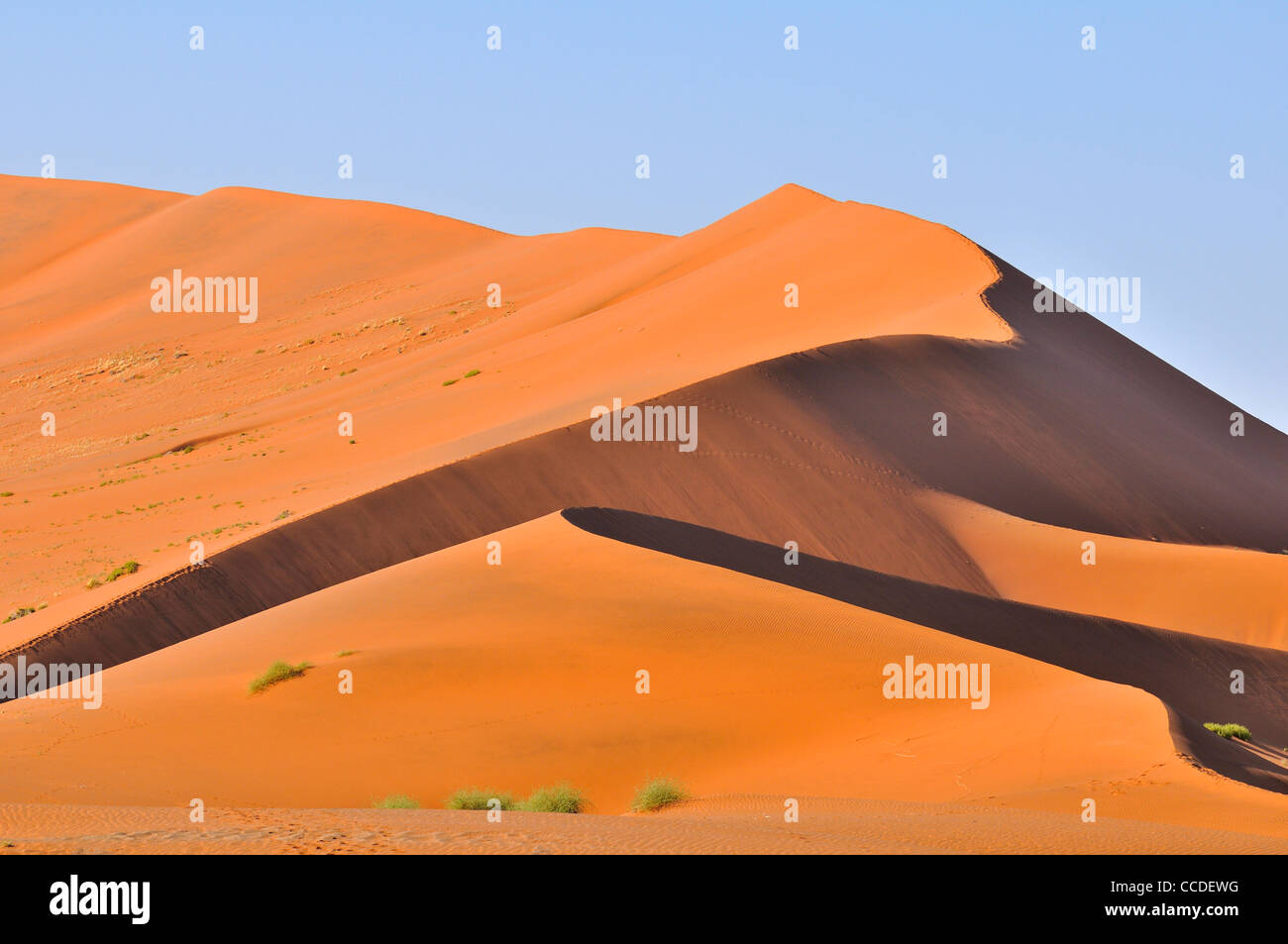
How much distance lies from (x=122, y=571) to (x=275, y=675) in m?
14.3

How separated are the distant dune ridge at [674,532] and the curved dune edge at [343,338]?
271 millimetres

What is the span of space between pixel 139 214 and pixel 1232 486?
78202mm

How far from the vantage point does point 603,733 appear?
14469 mm

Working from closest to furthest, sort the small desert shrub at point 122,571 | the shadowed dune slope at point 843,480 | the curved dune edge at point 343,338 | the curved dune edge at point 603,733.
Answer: the curved dune edge at point 603,733 → the shadowed dune slope at point 843,480 → the small desert shrub at point 122,571 → the curved dune edge at point 343,338

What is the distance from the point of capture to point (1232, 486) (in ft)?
141

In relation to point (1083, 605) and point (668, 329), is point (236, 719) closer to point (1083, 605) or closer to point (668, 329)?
point (1083, 605)

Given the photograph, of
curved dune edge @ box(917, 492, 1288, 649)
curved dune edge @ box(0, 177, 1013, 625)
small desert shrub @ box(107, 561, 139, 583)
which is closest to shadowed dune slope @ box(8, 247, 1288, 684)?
curved dune edge @ box(917, 492, 1288, 649)

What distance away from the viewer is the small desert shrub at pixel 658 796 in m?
12.0

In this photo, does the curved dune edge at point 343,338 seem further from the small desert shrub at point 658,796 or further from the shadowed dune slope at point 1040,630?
the small desert shrub at point 658,796

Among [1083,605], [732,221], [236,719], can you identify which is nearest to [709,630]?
[236,719]

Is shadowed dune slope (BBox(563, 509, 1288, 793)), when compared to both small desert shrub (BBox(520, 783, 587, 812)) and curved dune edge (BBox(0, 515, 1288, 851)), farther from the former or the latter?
small desert shrub (BBox(520, 783, 587, 812))

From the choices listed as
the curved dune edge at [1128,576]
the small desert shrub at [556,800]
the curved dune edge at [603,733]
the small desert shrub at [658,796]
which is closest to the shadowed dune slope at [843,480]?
the curved dune edge at [1128,576]

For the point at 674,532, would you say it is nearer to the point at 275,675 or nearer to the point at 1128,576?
the point at 275,675

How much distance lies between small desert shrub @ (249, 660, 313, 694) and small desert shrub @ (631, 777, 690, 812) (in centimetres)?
521
